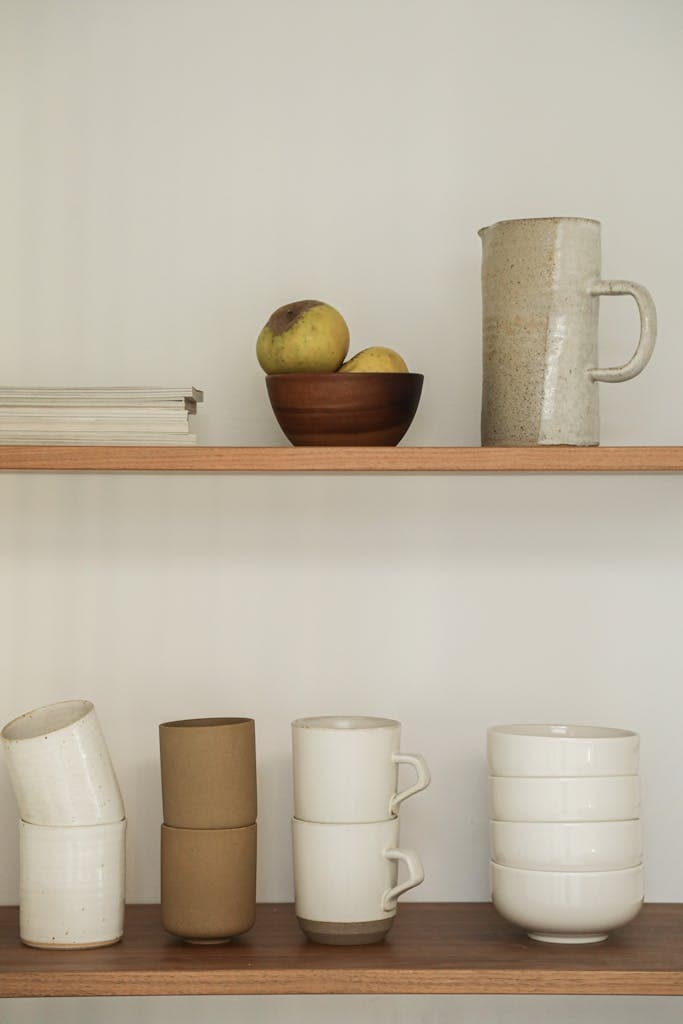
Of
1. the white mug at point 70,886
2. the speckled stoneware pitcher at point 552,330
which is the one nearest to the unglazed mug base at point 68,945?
the white mug at point 70,886

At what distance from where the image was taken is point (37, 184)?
146cm

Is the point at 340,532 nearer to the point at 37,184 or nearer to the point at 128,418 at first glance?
the point at 128,418

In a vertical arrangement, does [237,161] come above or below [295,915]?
above

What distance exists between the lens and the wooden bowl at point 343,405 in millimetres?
1229

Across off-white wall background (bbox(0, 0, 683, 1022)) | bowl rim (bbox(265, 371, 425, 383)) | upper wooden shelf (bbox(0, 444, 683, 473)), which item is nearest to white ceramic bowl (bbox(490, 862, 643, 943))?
off-white wall background (bbox(0, 0, 683, 1022))

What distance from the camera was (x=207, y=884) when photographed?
1198 millimetres

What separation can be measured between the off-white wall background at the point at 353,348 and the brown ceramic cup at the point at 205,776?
215 millimetres

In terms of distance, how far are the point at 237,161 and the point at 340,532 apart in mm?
473

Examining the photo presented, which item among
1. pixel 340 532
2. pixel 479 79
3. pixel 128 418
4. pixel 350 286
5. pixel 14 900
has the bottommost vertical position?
pixel 14 900

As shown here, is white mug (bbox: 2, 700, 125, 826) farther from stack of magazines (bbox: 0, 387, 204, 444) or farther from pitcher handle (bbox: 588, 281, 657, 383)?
pitcher handle (bbox: 588, 281, 657, 383)

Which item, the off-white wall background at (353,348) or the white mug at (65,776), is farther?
the off-white wall background at (353,348)

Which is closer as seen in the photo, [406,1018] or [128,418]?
[128,418]

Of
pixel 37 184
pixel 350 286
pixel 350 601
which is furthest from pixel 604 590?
pixel 37 184

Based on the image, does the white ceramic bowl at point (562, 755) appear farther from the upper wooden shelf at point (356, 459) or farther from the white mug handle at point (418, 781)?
the upper wooden shelf at point (356, 459)
